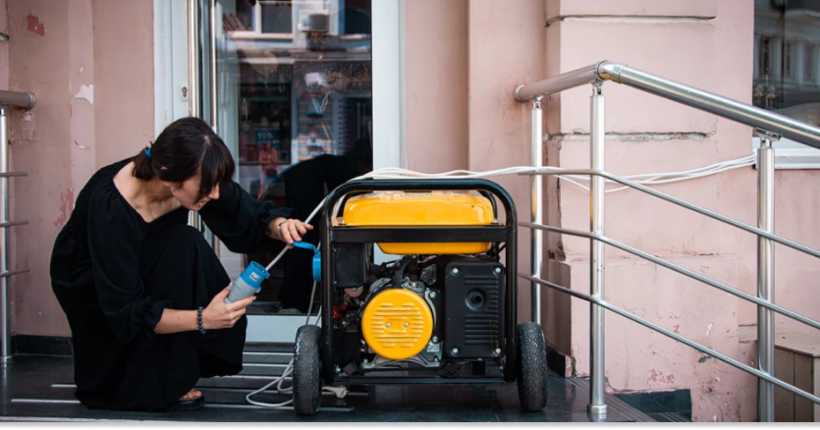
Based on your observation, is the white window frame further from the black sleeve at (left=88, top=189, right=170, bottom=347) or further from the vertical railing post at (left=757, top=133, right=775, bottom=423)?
the black sleeve at (left=88, top=189, right=170, bottom=347)

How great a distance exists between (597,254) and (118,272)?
1616 mm

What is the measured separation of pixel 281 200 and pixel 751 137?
2.45 metres

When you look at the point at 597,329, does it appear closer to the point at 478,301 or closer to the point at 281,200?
the point at 478,301

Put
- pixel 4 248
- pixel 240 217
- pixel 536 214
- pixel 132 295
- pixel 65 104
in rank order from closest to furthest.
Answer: pixel 132 295
pixel 240 217
pixel 536 214
pixel 4 248
pixel 65 104

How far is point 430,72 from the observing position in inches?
135

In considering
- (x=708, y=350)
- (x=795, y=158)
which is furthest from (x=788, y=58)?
(x=708, y=350)

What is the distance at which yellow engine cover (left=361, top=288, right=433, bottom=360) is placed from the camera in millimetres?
2191

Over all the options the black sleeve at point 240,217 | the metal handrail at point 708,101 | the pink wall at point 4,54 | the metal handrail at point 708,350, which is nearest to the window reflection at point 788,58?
the metal handrail at point 708,101

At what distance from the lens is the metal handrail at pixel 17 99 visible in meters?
3.22

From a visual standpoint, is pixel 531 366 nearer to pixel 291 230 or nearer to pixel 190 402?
pixel 291 230

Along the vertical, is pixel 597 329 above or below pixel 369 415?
above

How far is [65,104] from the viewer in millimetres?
3445

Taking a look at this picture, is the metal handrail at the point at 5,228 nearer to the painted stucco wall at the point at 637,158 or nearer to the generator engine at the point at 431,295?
the generator engine at the point at 431,295

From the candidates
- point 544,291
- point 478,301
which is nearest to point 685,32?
point 544,291
